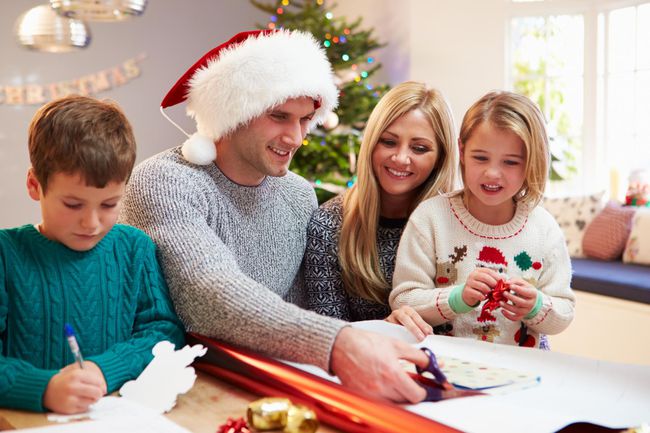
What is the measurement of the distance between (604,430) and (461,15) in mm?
5418

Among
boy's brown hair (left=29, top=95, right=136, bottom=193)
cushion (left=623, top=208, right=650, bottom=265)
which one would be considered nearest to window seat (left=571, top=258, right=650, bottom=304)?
cushion (left=623, top=208, right=650, bottom=265)

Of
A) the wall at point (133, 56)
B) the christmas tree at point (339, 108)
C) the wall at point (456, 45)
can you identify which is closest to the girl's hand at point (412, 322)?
the christmas tree at point (339, 108)

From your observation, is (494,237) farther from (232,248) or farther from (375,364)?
(375,364)

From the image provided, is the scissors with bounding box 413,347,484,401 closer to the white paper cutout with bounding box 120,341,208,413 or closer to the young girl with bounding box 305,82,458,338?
the white paper cutout with bounding box 120,341,208,413

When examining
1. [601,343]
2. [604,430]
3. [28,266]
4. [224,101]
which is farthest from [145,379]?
[601,343]

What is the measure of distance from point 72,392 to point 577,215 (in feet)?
15.0

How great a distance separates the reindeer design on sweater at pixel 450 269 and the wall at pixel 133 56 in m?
4.94

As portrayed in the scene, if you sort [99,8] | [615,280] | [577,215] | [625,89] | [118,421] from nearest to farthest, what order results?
[118,421] → [99,8] → [615,280] → [577,215] → [625,89]

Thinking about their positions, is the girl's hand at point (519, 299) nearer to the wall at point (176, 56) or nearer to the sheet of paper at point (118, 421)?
the sheet of paper at point (118, 421)

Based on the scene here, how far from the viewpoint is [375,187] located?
205 centimetres

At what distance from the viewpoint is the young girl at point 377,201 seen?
200 cm

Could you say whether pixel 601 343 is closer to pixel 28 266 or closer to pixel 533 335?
pixel 533 335

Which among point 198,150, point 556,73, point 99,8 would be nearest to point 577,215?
point 556,73

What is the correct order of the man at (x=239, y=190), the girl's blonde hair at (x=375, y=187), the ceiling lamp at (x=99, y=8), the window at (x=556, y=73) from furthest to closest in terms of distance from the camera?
the window at (x=556, y=73) → the ceiling lamp at (x=99, y=8) → the girl's blonde hair at (x=375, y=187) → the man at (x=239, y=190)
